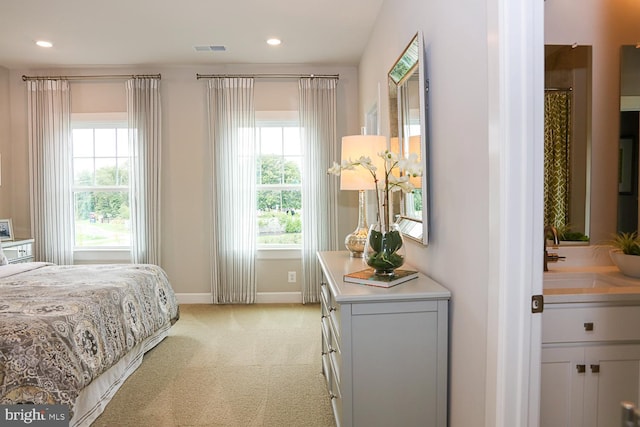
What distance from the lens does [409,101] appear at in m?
2.40

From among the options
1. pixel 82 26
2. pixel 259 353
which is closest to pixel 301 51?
pixel 82 26

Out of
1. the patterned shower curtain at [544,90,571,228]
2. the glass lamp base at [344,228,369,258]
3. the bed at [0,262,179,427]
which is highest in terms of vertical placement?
the patterned shower curtain at [544,90,571,228]

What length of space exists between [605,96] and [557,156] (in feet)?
1.20

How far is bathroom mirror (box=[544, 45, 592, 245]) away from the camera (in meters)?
2.20

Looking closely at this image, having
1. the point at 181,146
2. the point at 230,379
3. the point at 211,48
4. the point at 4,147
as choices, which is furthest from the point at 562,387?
the point at 4,147

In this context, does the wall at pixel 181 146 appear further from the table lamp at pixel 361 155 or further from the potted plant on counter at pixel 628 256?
the potted plant on counter at pixel 628 256

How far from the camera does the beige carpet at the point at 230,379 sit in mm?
2506

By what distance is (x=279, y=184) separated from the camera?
5.10m

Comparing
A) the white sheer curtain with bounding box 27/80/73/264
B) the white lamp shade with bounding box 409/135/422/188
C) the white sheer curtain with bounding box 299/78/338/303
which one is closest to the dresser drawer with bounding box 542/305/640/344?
the white lamp shade with bounding box 409/135/422/188

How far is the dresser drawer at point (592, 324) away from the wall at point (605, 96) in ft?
2.33

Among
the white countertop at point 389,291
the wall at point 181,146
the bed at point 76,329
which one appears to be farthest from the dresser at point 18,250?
the white countertop at point 389,291

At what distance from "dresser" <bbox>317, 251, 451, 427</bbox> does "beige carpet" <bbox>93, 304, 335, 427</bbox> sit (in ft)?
2.41

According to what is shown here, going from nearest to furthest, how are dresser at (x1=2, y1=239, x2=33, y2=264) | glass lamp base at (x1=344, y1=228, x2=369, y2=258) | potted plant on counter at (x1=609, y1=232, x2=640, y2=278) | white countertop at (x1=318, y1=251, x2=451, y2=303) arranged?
A: white countertop at (x1=318, y1=251, x2=451, y2=303) → potted plant on counter at (x1=609, y1=232, x2=640, y2=278) → glass lamp base at (x1=344, y1=228, x2=369, y2=258) → dresser at (x1=2, y1=239, x2=33, y2=264)

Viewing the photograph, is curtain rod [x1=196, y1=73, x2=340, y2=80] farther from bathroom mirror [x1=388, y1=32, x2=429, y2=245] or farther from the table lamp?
the table lamp
